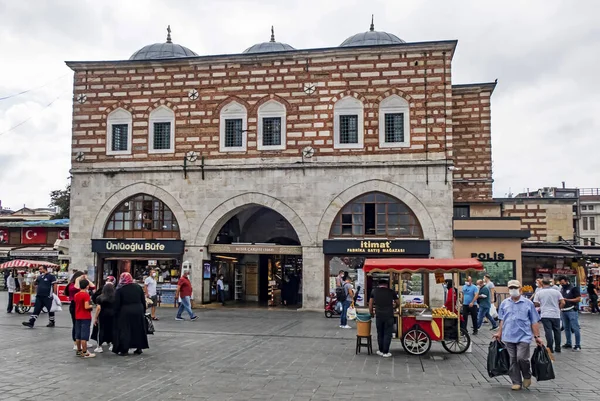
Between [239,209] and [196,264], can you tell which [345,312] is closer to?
[239,209]

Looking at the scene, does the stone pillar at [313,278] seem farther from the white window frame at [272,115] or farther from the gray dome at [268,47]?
the gray dome at [268,47]

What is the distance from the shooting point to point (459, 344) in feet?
40.8

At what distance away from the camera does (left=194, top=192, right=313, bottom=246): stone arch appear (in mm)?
22562

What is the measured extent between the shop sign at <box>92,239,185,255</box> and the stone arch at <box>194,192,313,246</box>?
86 cm

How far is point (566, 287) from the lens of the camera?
1368 centimetres

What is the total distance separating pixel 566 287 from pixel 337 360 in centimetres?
582

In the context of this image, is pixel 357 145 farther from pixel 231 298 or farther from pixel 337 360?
pixel 337 360

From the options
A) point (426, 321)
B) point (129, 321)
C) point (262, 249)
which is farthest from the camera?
point (262, 249)

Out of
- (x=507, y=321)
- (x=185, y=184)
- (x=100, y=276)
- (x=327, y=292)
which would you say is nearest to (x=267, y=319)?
(x=327, y=292)

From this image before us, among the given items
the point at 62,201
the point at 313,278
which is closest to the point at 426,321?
the point at 313,278

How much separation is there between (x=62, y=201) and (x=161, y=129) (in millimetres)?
29538

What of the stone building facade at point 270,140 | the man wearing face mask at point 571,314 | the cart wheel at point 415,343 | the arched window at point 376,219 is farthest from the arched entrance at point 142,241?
the man wearing face mask at point 571,314

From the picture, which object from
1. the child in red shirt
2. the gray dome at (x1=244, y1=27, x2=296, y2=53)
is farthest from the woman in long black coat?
the gray dome at (x1=244, y1=27, x2=296, y2=53)

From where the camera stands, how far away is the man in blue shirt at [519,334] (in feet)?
29.4
